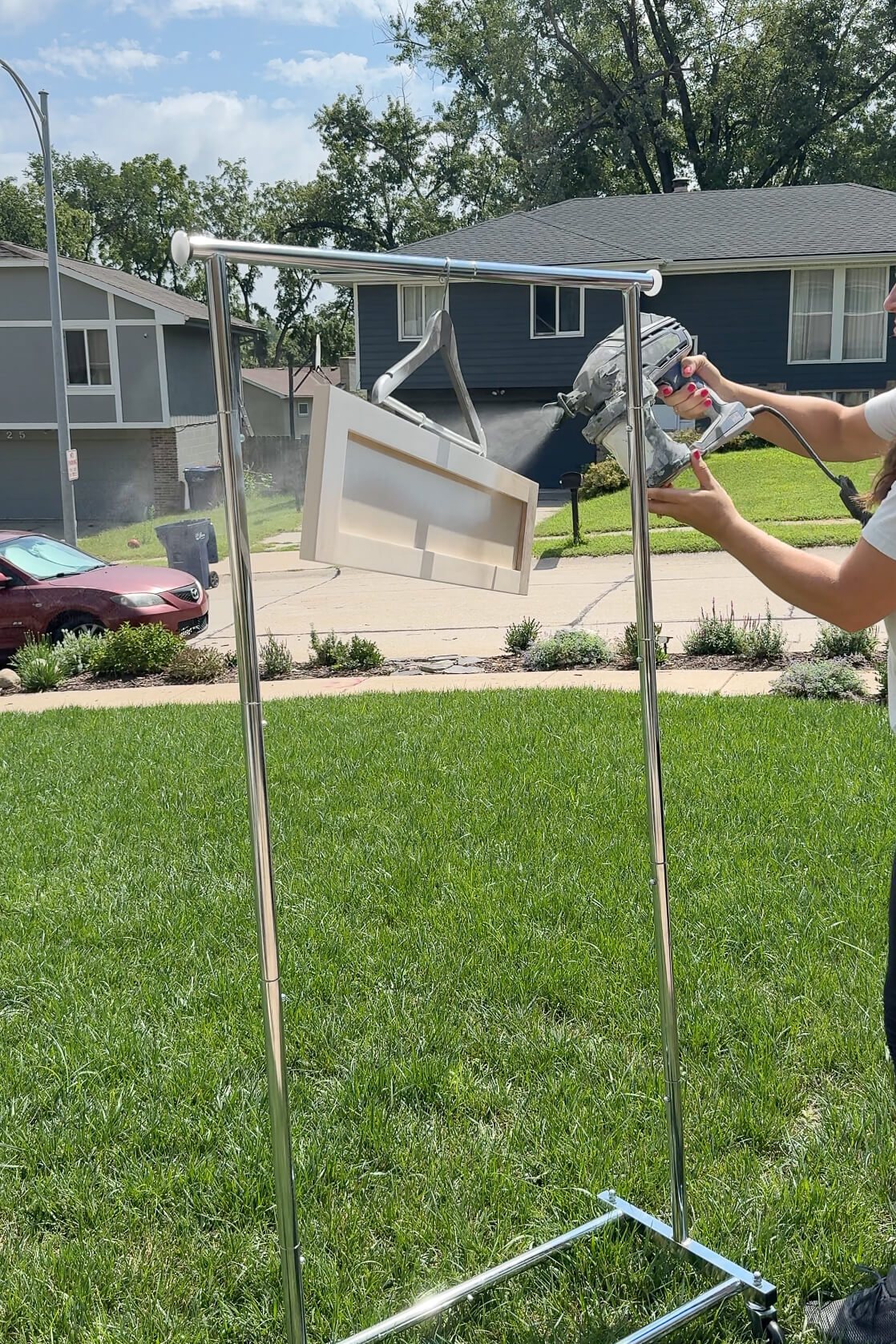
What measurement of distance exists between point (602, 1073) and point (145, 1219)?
1125 millimetres

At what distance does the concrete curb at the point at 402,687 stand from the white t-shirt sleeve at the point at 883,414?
4.60 meters

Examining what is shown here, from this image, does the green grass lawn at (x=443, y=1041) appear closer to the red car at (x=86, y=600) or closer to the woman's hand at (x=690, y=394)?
the woman's hand at (x=690, y=394)

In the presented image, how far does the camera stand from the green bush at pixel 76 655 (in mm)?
9914

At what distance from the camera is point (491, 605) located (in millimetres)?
12234

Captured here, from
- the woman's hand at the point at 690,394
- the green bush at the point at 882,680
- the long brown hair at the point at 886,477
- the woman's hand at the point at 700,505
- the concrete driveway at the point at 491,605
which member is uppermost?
the woman's hand at the point at 690,394

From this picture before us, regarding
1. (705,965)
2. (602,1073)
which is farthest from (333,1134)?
(705,965)

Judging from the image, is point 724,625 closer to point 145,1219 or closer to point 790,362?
point 145,1219

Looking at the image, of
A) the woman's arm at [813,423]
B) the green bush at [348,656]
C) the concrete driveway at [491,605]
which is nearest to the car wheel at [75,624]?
the concrete driveway at [491,605]

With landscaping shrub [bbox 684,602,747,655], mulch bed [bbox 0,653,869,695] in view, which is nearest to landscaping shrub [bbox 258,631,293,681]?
mulch bed [bbox 0,653,869,695]

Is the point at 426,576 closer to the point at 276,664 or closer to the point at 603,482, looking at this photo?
the point at 276,664

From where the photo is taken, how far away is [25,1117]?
2.87 meters

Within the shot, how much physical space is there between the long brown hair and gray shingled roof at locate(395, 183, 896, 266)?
21.5m

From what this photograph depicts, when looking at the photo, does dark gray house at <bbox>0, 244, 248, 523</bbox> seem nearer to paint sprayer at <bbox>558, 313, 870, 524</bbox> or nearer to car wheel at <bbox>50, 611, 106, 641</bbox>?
car wheel at <bbox>50, 611, 106, 641</bbox>

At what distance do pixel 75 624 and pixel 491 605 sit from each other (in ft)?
Result: 13.3
